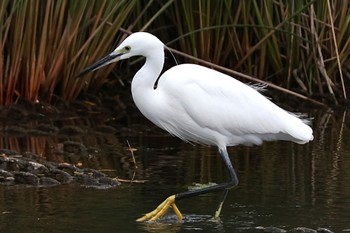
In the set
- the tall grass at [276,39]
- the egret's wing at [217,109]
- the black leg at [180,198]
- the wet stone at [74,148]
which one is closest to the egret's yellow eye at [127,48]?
the egret's wing at [217,109]

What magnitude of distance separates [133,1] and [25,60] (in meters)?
1.24

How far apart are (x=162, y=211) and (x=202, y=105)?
0.96 m

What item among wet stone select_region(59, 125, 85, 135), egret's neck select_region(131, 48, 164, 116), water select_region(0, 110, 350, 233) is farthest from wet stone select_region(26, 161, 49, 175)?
wet stone select_region(59, 125, 85, 135)

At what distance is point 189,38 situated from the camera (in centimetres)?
1184

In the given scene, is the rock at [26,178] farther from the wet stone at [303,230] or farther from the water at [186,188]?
the wet stone at [303,230]

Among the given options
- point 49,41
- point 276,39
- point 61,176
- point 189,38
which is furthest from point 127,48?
point 276,39

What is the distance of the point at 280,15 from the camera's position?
11883 millimetres

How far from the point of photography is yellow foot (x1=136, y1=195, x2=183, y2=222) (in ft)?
22.3

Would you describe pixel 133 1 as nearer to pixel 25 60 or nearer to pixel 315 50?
pixel 25 60

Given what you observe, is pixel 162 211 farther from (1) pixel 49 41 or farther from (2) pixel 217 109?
(1) pixel 49 41

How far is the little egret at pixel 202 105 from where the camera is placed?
7.29 m

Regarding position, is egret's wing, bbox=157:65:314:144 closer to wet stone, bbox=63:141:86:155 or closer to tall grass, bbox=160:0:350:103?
wet stone, bbox=63:141:86:155

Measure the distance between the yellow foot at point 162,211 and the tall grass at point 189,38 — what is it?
3.69 meters

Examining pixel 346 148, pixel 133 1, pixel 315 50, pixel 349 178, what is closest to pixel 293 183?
pixel 349 178
